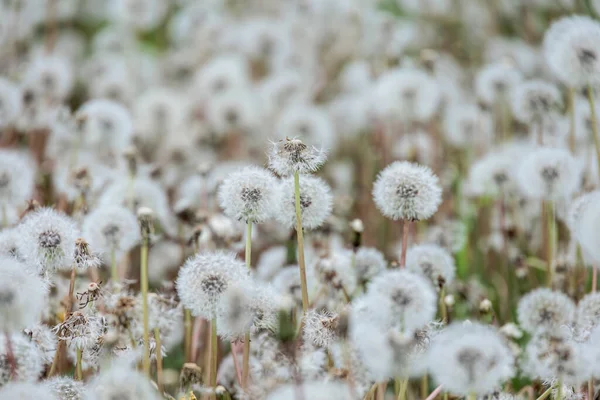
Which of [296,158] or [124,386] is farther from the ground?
[296,158]

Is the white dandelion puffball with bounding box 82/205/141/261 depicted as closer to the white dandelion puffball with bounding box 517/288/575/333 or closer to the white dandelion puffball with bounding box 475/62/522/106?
the white dandelion puffball with bounding box 517/288/575/333

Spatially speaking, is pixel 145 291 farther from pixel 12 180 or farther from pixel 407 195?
pixel 12 180

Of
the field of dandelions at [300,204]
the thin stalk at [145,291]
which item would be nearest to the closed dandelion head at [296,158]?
the field of dandelions at [300,204]

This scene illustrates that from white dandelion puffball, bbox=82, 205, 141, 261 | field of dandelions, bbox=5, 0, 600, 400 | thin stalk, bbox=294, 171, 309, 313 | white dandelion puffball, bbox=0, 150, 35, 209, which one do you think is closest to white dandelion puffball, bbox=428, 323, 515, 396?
field of dandelions, bbox=5, 0, 600, 400

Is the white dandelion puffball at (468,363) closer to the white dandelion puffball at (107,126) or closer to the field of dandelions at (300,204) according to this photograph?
the field of dandelions at (300,204)

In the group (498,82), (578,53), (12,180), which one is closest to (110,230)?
(12,180)
